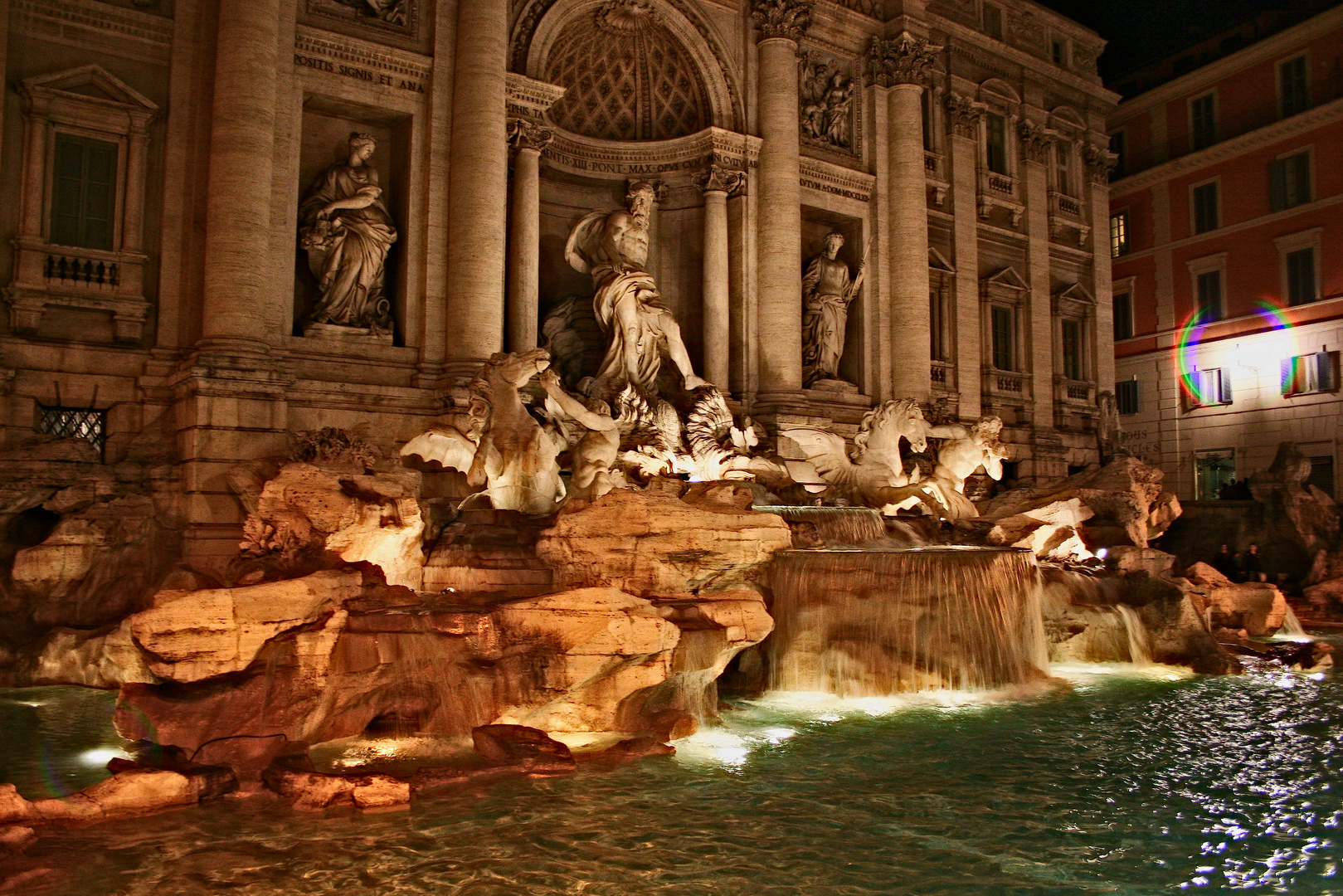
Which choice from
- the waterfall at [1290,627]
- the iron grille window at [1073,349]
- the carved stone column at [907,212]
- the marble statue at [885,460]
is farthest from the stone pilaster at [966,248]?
the waterfall at [1290,627]

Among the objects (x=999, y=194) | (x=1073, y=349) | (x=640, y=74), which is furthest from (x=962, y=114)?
(x=640, y=74)

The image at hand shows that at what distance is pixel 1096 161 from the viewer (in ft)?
81.2

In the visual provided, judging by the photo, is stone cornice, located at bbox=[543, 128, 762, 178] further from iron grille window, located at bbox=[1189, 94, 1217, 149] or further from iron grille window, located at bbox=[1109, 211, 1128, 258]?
iron grille window, located at bbox=[1109, 211, 1128, 258]

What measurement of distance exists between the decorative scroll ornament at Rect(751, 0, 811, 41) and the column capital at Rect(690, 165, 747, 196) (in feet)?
8.39

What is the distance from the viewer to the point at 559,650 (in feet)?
25.4

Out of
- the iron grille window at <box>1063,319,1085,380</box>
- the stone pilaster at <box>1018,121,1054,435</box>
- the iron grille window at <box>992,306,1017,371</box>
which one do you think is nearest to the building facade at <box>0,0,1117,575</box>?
the iron grille window at <box>992,306,1017,371</box>

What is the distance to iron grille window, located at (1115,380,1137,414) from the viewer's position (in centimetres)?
2947

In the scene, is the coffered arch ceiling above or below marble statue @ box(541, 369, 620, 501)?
above

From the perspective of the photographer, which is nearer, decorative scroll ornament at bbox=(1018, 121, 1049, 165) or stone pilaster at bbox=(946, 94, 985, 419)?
stone pilaster at bbox=(946, 94, 985, 419)

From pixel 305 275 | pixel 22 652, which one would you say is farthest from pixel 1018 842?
pixel 305 275

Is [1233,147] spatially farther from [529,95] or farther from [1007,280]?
[529,95]

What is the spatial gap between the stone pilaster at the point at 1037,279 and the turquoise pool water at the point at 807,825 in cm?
1513

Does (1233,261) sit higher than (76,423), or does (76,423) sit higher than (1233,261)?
(1233,261)

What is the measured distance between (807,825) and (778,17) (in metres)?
15.4
